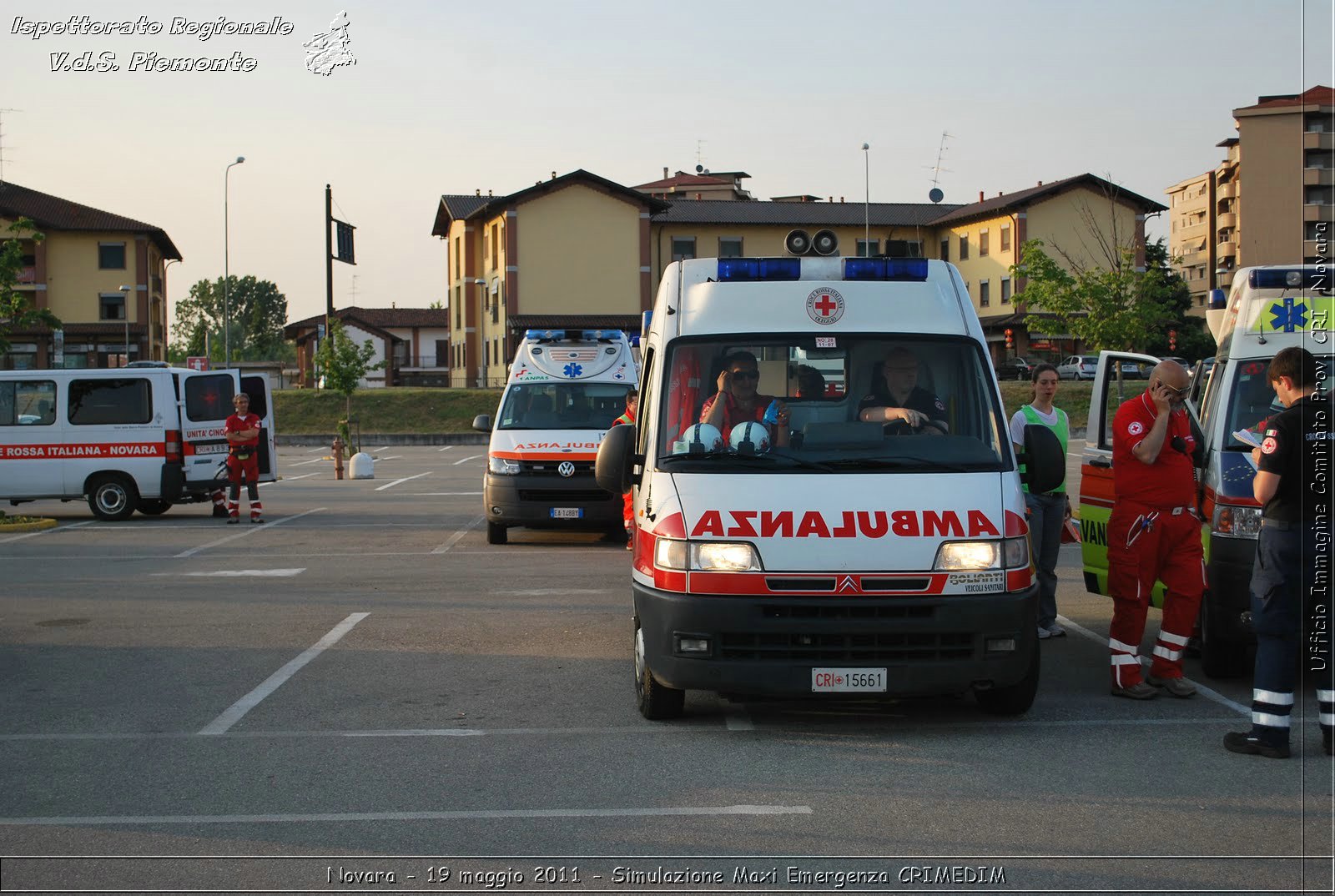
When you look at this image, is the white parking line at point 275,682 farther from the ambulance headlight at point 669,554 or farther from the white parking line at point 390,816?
the ambulance headlight at point 669,554

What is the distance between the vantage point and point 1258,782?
20.6 feet

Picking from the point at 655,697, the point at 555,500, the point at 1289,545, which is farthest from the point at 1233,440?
the point at 555,500

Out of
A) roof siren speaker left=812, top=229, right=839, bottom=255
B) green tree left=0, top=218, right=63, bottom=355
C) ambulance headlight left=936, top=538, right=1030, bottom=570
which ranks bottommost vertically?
ambulance headlight left=936, top=538, right=1030, bottom=570

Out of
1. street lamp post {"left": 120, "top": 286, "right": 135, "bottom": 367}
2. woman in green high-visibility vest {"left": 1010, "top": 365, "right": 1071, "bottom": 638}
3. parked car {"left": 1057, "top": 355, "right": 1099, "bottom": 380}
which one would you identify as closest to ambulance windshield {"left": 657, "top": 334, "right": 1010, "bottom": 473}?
woman in green high-visibility vest {"left": 1010, "top": 365, "right": 1071, "bottom": 638}

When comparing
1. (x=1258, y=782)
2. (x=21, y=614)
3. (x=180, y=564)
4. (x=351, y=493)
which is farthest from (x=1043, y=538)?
(x=351, y=493)

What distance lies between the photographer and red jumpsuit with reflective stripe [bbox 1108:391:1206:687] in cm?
793

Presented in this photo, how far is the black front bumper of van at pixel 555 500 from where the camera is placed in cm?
1647

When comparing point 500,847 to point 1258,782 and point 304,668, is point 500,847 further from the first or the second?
point 304,668

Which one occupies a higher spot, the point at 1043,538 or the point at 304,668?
the point at 1043,538

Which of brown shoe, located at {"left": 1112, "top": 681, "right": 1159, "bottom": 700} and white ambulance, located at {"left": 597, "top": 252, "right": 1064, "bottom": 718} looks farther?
brown shoe, located at {"left": 1112, "top": 681, "right": 1159, "bottom": 700}

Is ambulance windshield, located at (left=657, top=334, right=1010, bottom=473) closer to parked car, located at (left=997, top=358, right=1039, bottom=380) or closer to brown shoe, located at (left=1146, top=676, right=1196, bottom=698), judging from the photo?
brown shoe, located at (left=1146, top=676, right=1196, bottom=698)

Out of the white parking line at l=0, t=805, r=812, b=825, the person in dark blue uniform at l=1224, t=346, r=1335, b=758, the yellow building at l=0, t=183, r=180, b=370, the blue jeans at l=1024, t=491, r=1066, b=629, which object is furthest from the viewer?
the yellow building at l=0, t=183, r=180, b=370

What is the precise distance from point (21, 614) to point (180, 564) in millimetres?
3589

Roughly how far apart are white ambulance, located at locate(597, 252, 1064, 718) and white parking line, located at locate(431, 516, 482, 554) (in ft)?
29.4
